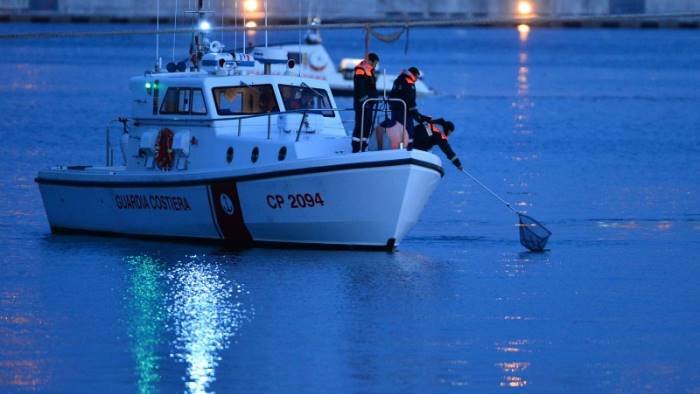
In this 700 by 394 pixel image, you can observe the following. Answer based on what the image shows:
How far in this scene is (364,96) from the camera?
73.4ft

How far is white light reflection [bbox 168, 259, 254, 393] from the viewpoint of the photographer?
1659 cm

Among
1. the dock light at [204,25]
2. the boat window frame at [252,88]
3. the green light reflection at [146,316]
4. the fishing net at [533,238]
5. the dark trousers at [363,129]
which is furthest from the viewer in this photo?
the dock light at [204,25]

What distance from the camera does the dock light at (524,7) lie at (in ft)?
529

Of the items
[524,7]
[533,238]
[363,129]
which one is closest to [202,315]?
[363,129]

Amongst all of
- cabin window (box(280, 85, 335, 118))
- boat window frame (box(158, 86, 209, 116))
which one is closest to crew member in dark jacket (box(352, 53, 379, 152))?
cabin window (box(280, 85, 335, 118))

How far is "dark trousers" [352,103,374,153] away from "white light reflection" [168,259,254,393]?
2.41m

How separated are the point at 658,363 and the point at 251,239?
297 inches

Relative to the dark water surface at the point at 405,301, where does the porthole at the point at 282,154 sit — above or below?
above

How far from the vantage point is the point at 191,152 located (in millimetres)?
23406

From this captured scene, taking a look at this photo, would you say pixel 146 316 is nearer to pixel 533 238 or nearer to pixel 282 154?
pixel 282 154

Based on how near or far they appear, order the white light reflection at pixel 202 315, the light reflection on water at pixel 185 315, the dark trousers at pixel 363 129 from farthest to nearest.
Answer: the dark trousers at pixel 363 129 → the white light reflection at pixel 202 315 → the light reflection on water at pixel 185 315

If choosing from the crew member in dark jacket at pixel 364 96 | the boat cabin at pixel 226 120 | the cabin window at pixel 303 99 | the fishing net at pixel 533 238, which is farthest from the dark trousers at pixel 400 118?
the fishing net at pixel 533 238

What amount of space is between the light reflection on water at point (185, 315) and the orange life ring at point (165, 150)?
1410mm

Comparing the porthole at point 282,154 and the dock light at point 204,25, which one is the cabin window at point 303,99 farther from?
the dock light at point 204,25
